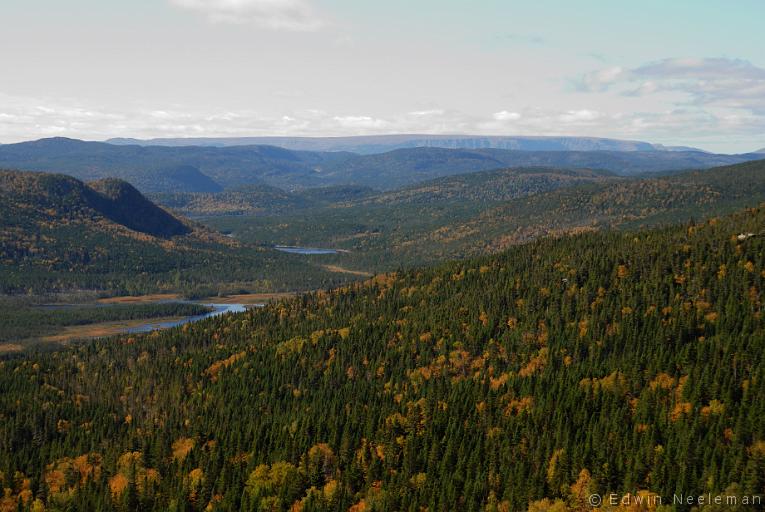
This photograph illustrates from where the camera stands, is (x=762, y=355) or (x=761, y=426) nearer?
(x=761, y=426)

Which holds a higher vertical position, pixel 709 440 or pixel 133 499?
pixel 709 440

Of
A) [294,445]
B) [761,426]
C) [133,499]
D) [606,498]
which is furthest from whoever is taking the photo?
[294,445]

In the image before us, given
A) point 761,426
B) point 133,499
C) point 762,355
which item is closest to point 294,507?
point 133,499

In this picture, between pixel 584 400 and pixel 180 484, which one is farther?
pixel 584 400

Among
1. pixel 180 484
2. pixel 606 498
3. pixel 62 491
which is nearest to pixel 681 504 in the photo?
pixel 606 498

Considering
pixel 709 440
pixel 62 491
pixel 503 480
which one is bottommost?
pixel 62 491

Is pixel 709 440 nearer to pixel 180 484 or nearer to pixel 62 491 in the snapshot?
pixel 180 484

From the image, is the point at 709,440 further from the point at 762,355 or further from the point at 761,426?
the point at 762,355

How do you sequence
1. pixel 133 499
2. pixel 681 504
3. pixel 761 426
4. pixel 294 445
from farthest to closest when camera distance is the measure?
pixel 294 445 → pixel 133 499 → pixel 761 426 → pixel 681 504

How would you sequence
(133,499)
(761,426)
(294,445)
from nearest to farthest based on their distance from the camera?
(761,426) → (133,499) → (294,445)
